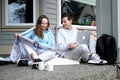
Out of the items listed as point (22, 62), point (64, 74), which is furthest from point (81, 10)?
point (64, 74)

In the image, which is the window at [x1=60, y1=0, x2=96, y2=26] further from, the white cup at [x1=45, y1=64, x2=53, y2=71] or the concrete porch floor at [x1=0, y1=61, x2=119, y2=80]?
the white cup at [x1=45, y1=64, x2=53, y2=71]

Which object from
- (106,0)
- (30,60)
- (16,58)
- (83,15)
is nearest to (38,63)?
(30,60)

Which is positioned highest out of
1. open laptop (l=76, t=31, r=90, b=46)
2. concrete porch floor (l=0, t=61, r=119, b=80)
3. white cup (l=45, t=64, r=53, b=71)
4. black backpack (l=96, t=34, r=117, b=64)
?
open laptop (l=76, t=31, r=90, b=46)

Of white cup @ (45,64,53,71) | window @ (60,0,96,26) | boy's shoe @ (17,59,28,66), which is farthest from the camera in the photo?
window @ (60,0,96,26)

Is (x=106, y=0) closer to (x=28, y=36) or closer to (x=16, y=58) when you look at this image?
(x=28, y=36)

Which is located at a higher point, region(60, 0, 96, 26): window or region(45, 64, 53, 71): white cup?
region(60, 0, 96, 26): window

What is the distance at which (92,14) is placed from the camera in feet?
36.4

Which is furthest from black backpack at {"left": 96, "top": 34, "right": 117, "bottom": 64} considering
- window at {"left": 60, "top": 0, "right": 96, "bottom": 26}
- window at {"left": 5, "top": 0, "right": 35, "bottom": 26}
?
window at {"left": 60, "top": 0, "right": 96, "bottom": 26}

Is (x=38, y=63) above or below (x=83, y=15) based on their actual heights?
below

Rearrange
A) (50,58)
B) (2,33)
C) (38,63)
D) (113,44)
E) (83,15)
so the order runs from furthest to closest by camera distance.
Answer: (83,15)
(2,33)
(50,58)
(113,44)
(38,63)

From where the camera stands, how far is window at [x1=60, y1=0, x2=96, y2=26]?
9.93m

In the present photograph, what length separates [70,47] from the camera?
572 centimetres

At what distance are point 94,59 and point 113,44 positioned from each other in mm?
452

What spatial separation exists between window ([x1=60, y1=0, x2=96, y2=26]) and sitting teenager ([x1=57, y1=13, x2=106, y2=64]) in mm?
3661
